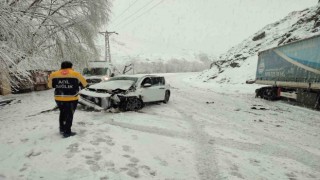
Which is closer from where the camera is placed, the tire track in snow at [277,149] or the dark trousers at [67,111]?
the tire track in snow at [277,149]

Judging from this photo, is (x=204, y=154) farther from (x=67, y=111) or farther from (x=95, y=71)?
(x=95, y=71)

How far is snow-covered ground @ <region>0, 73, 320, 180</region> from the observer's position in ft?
14.8

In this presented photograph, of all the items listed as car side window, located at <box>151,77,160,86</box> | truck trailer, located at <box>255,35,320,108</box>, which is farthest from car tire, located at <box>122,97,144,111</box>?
truck trailer, located at <box>255,35,320,108</box>

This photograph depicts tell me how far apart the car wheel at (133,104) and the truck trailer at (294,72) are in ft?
25.2

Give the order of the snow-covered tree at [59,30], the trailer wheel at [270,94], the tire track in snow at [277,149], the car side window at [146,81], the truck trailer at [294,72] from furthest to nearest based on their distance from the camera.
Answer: the trailer wheel at [270,94] → the truck trailer at [294,72] → the car side window at [146,81] → the snow-covered tree at [59,30] → the tire track in snow at [277,149]

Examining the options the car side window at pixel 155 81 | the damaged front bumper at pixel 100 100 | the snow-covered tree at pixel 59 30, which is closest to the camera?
the damaged front bumper at pixel 100 100

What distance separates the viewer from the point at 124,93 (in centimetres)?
952

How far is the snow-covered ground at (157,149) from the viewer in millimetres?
4508

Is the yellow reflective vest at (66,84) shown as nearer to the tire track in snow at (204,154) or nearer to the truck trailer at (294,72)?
the tire track in snow at (204,154)

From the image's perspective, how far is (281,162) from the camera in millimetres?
5281

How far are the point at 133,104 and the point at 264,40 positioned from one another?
3500cm

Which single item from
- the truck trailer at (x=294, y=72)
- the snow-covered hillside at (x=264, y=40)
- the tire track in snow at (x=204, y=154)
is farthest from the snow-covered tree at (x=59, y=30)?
the snow-covered hillside at (x=264, y=40)

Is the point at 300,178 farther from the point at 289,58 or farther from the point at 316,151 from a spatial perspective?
the point at 289,58

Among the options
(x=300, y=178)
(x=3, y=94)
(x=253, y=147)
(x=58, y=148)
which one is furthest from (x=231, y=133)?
(x=3, y=94)
